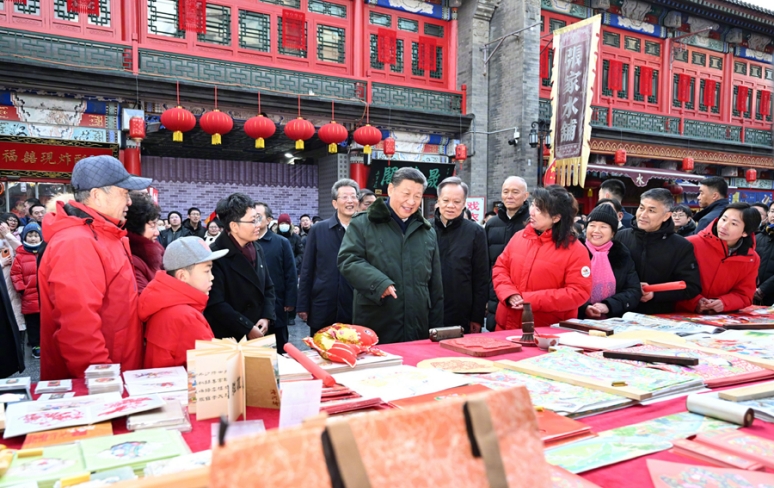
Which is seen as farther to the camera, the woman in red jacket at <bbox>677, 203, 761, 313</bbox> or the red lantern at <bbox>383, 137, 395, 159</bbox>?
the red lantern at <bbox>383, 137, 395, 159</bbox>

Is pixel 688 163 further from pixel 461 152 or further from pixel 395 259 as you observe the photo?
pixel 395 259

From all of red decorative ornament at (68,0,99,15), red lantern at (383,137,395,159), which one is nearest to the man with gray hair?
red decorative ornament at (68,0,99,15)

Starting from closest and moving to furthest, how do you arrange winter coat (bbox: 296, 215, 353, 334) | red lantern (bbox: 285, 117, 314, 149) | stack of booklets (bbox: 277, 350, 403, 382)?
stack of booklets (bbox: 277, 350, 403, 382), winter coat (bbox: 296, 215, 353, 334), red lantern (bbox: 285, 117, 314, 149)

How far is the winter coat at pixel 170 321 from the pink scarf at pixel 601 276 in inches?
91.4

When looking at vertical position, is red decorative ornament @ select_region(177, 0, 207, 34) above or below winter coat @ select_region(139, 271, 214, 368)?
above

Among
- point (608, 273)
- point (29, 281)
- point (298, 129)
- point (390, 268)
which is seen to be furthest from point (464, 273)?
point (298, 129)

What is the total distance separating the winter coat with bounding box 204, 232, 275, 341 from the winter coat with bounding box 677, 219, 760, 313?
9.17 ft

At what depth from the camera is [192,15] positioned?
838 cm

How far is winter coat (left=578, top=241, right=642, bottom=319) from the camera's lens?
10.5 feet

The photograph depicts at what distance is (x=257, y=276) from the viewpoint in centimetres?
308

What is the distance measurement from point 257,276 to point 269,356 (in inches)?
65.4

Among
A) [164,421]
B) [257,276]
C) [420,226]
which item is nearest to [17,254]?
[257,276]

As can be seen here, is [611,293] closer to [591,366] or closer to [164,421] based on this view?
[591,366]

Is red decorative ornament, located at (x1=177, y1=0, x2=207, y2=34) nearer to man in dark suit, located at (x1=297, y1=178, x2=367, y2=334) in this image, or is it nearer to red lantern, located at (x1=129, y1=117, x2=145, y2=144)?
red lantern, located at (x1=129, y1=117, x2=145, y2=144)
